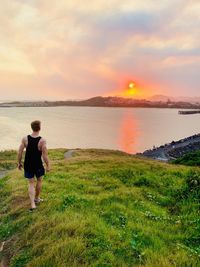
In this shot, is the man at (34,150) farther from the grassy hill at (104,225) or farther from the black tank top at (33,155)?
the grassy hill at (104,225)

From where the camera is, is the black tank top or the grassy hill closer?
the grassy hill

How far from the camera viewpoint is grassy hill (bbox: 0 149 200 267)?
804cm

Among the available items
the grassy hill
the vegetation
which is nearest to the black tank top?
the grassy hill

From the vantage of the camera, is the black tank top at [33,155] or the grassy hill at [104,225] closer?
the grassy hill at [104,225]

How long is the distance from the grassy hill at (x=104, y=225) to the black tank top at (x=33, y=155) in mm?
1524

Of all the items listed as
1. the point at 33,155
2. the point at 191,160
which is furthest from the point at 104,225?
the point at 191,160

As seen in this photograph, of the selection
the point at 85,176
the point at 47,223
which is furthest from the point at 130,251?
the point at 85,176

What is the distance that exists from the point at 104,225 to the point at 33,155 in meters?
3.46

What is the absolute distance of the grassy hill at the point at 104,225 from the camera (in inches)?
316

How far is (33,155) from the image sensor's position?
11.3 m

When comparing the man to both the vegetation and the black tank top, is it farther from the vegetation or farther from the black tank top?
the vegetation

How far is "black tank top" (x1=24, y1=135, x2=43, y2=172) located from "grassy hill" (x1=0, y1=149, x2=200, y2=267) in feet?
5.00

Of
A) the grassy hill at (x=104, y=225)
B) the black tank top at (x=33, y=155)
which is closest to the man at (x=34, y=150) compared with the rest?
the black tank top at (x=33, y=155)

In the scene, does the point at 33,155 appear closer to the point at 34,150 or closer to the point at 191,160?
the point at 34,150
